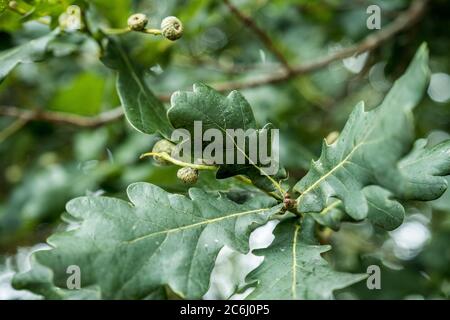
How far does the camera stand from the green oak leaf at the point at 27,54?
1221 mm

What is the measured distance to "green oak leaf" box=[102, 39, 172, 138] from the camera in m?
1.08

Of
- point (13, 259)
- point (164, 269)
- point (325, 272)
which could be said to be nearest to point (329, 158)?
point (325, 272)

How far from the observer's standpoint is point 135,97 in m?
1.20

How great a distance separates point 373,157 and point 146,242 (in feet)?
1.24

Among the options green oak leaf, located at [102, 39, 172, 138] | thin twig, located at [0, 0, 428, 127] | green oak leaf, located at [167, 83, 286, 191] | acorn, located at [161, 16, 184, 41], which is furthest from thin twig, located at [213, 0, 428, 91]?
green oak leaf, located at [167, 83, 286, 191]

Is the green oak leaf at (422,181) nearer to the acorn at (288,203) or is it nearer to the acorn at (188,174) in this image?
the acorn at (288,203)

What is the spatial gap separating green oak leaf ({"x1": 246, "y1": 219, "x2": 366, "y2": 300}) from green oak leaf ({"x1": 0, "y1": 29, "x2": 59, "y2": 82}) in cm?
68

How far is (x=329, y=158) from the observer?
0.96 m

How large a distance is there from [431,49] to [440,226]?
820 millimetres

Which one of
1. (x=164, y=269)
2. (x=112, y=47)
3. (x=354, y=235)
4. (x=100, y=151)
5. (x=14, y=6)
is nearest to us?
(x=164, y=269)

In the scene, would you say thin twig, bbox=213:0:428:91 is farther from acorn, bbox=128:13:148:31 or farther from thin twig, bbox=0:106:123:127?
acorn, bbox=128:13:148:31

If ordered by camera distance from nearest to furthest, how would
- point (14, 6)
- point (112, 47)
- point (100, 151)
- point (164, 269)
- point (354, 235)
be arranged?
point (164, 269) → point (14, 6) → point (112, 47) → point (100, 151) → point (354, 235)
